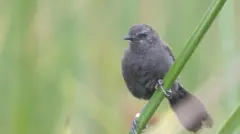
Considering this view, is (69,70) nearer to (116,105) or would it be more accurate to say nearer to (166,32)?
(116,105)

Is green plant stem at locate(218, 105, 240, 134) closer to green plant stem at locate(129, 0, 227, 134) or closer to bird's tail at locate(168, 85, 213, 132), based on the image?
green plant stem at locate(129, 0, 227, 134)

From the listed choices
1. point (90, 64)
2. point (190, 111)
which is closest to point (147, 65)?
point (90, 64)

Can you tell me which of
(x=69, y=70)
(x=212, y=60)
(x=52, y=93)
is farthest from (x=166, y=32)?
(x=52, y=93)

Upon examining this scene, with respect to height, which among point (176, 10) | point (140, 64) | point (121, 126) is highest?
point (176, 10)

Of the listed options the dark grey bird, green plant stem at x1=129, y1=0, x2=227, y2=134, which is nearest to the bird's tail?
the dark grey bird

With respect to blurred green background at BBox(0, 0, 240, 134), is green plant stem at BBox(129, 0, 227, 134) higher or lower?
higher

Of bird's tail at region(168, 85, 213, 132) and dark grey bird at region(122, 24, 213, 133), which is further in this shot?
dark grey bird at region(122, 24, 213, 133)

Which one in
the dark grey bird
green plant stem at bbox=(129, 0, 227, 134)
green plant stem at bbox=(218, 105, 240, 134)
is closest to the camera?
green plant stem at bbox=(129, 0, 227, 134)
